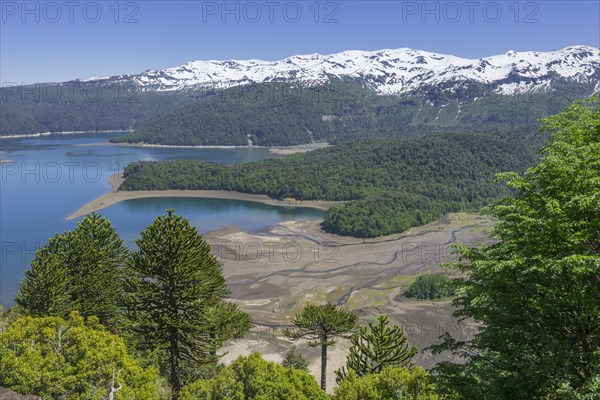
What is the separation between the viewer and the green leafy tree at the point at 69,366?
2203cm

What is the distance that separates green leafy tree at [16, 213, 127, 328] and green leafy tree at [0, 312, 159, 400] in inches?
403

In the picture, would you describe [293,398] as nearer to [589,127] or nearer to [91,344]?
[91,344]

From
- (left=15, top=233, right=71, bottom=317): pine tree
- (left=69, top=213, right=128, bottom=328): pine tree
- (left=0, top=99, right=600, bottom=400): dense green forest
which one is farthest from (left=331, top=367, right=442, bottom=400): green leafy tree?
(left=15, top=233, right=71, bottom=317): pine tree

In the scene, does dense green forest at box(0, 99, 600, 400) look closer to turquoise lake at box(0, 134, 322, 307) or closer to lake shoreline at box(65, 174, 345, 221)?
turquoise lake at box(0, 134, 322, 307)

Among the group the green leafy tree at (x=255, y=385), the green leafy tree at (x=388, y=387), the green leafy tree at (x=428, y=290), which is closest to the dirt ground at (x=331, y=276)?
the green leafy tree at (x=428, y=290)

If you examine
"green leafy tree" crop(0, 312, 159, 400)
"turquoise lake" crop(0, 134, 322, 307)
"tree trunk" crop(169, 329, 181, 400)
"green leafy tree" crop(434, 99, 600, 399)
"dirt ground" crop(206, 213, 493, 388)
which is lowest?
"dirt ground" crop(206, 213, 493, 388)

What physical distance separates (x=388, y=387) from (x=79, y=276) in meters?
28.0

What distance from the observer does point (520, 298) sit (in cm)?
1488

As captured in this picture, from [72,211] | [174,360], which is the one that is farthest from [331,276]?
[72,211]

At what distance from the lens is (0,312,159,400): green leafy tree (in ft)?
72.3

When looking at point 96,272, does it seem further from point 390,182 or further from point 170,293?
point 390,182

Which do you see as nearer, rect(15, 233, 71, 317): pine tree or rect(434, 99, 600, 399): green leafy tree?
rect(434, 99, 600, 399): green leafy tree

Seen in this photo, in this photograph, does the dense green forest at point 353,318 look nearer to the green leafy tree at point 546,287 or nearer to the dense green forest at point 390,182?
the green leafy tree at point 546,287

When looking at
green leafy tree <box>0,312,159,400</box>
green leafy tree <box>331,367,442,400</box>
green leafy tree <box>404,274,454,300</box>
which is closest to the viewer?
green leafy tree <box>0,312,159,400</box>
